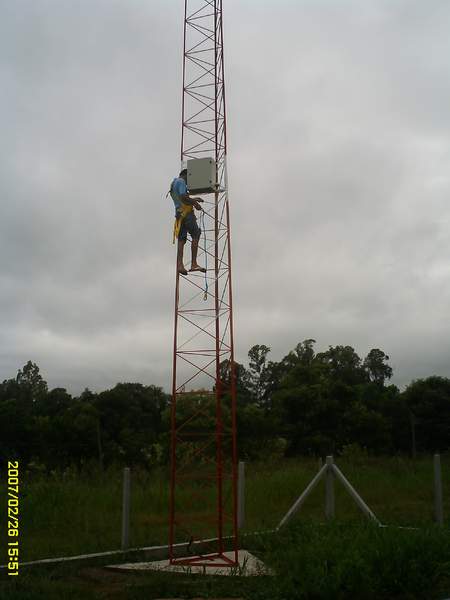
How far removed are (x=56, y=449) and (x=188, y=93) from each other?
29386mm

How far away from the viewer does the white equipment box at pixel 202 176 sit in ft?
33.3

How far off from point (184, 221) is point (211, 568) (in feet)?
16.6

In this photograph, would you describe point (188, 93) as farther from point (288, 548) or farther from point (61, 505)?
point (61, 505)

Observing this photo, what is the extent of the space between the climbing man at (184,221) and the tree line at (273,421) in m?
20.3

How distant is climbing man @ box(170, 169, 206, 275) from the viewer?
1018cm

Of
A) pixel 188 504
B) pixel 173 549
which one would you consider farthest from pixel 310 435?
pixel 173 549

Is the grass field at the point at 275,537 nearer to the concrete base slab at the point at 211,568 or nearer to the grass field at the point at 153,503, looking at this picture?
the grass field at the point at 153,503

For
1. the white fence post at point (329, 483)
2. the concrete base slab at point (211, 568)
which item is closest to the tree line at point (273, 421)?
the white fence post at point (329, 483)

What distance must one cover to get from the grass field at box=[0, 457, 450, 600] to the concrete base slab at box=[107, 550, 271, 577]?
0.20 meters

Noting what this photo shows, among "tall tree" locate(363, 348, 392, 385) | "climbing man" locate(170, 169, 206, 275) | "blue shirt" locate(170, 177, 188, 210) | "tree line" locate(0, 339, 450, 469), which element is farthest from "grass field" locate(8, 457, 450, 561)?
"tall tree" locate(363, 348, 392, 385)

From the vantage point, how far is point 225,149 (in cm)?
→ 1059

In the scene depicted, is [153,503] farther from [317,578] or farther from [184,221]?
[317,578]

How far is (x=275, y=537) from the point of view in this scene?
9758 mm

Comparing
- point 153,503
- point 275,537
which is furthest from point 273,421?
point 275,537
